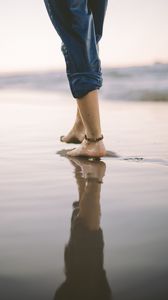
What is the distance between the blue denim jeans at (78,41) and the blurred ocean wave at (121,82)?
5331mm

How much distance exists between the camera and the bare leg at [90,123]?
1.90 meters

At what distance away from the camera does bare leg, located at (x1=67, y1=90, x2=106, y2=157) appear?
6.22 feet

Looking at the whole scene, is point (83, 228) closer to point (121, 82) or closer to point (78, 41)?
point (78, 41)

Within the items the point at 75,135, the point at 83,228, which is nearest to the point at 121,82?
the point at 75,135

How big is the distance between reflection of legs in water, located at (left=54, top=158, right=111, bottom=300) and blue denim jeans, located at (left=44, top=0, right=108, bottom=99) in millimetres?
797

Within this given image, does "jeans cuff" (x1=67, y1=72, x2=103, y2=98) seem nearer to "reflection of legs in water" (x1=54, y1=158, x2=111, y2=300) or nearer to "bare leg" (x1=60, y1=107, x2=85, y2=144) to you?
"bare leg" (x1=60, y1=107, x2=85, y2=144)

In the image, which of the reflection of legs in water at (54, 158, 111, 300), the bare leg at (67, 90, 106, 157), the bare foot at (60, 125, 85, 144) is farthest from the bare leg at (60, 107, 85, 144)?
the reflection of legs in water at (54, 158, 111, 300)

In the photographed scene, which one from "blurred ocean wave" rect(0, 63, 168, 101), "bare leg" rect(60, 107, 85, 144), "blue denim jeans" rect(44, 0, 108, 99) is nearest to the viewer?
"blue denim jeans" rect(44, 0, 108, 99)

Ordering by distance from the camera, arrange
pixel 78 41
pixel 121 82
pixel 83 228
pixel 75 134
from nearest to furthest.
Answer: pixel 83 228 < pixel 78 41 < pixel 75 134 < pixel 121 82

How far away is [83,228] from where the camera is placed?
87cm

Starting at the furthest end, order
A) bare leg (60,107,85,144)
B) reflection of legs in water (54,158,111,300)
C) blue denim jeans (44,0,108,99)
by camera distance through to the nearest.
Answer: bare leg (60,107,85,144)
blue denim jeans (44,0,108,99)
reflection of legs in water (54,158,111,300)

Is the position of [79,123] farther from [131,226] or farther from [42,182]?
[131,226]

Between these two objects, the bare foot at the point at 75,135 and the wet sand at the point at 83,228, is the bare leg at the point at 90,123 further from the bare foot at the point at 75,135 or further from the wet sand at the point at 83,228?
the bare foot at the point at 75,135

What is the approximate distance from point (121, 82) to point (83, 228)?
7867mm
